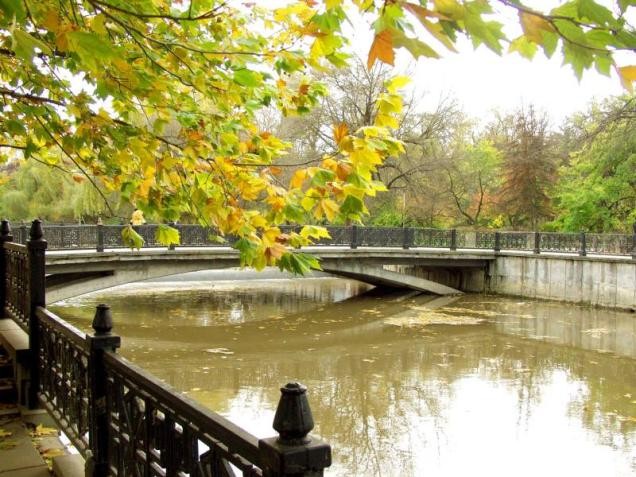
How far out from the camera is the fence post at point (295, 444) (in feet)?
5.41

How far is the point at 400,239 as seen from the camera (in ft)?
74.5

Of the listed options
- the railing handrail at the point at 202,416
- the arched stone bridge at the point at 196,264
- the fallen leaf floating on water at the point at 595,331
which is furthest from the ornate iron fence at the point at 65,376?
the fallen leaf floating on water at the point at 595,331

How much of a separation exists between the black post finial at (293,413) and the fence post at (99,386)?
6.24ft

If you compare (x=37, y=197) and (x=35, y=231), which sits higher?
(x=37, y=197)

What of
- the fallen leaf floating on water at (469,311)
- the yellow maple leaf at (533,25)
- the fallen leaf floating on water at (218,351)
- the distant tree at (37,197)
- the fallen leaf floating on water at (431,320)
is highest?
the distant tree at (37,197)

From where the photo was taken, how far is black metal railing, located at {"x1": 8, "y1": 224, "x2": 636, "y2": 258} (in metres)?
16.8

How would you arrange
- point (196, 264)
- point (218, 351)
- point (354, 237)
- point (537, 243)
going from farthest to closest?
1. point (537, 243)
2. point (354, 237)
3. point (196, 264)
4. point (218, 351)

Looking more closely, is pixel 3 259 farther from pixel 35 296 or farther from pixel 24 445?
pixel 24 445

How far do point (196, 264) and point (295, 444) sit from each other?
1735cm

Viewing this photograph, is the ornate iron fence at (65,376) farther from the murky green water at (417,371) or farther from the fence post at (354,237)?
the fence post at (354,237)

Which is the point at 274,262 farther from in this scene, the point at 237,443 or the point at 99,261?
the point at 99,261

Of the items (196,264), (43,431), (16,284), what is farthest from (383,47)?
(196,264)

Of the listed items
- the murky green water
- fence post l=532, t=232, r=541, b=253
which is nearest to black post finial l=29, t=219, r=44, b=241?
the murky green water

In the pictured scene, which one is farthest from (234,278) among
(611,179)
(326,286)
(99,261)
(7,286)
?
(7,286)
